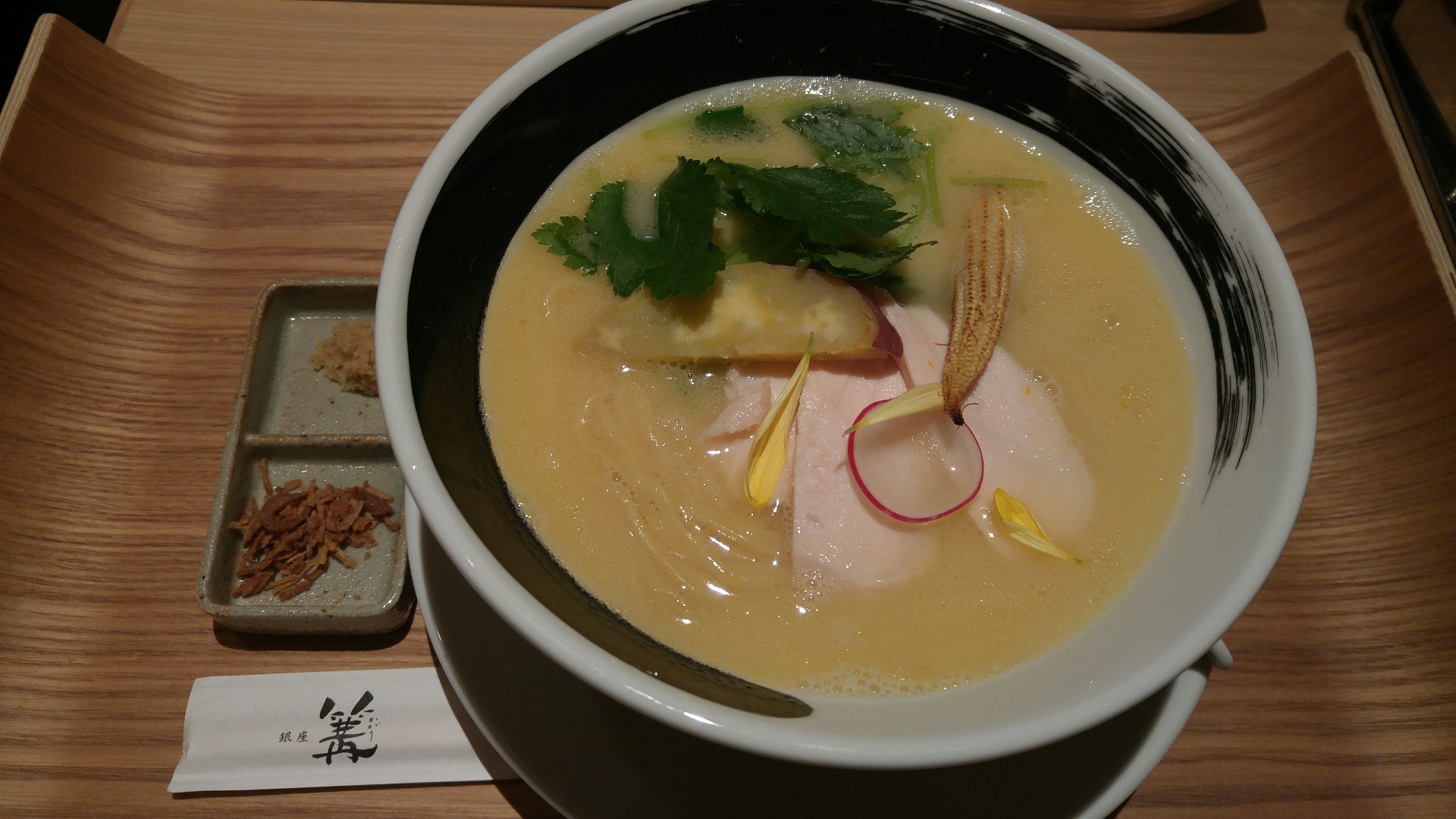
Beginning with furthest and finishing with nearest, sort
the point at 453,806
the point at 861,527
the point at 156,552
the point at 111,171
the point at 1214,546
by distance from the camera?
the point at 111,171
the point at 156,552
the point at 453,806
the point at 861,527
the point at 1214,546

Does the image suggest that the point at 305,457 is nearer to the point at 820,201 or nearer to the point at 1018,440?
the point at 820,201

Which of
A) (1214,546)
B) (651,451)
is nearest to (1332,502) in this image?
(1214,546)

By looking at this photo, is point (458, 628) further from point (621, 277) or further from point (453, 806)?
point (621, 277)

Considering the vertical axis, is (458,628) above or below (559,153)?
below

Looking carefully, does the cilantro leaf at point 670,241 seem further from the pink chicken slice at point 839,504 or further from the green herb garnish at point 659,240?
the pink chicken slice at point 839,504

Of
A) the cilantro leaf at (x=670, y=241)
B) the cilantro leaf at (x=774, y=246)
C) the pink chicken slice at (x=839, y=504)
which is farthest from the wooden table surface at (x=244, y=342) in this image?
the cilantro leaf at (x=774, y=246)

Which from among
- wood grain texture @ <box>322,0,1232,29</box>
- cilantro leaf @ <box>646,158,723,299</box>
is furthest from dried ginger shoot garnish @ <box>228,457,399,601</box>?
wood grain texture @ <box>322,0,1232,29</box>

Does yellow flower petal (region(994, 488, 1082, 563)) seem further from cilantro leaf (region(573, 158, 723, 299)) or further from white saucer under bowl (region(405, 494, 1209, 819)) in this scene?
cilantro leaf (region(573, 158, 723, 299))
